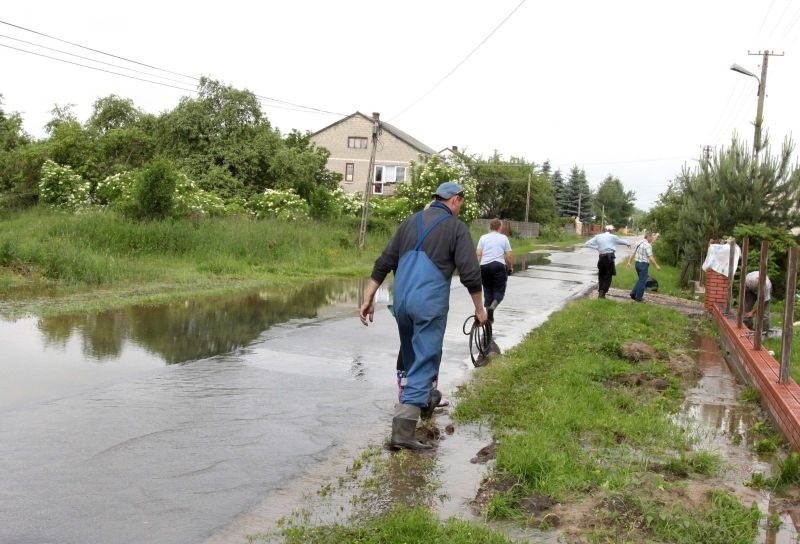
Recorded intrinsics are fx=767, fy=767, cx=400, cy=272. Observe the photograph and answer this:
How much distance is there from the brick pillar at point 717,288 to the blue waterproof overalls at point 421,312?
9.48 m

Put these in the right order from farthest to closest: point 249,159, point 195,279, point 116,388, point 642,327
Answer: point 249,159
point 195,279
point 642,327
point 116,388

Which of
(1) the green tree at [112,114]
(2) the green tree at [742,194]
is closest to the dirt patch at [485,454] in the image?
(2) the green tree at [742,194]

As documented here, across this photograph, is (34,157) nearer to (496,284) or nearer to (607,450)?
(496,284)

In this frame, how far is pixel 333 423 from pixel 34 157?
29298 millimetres

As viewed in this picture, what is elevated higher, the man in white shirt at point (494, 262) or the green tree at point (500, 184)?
the green tree at point (500, 184)

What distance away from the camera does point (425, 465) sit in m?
5.32

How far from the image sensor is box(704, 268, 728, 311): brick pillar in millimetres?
13789

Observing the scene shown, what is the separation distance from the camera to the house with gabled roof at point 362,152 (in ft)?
204

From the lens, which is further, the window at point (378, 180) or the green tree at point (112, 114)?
the window at point (378, 180)

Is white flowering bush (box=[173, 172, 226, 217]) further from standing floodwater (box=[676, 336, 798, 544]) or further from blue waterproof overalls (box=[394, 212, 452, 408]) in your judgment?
blue waterproof overalls (box=[394, 212, 452, 408])

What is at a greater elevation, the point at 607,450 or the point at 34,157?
the point at 34,157

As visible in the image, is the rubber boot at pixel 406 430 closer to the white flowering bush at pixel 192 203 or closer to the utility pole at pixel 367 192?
the white flowering bush at pixel 192 203

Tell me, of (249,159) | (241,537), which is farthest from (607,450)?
(249,159)

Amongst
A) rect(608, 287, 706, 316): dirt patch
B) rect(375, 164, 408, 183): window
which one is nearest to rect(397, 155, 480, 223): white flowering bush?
rect(375, 164, 408, 183): window
